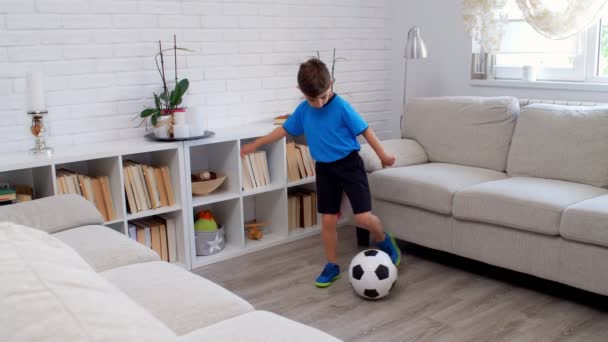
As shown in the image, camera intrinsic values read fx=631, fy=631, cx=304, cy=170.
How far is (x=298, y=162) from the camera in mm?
3904

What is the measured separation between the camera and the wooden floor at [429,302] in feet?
8.53

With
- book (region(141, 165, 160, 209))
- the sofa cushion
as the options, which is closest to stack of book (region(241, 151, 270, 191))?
book (region(141, 165, 160, 209))

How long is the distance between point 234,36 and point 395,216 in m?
1.45

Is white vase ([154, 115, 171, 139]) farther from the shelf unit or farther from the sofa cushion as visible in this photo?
the sofa cushion

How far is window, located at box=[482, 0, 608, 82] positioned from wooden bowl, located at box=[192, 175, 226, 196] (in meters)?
2.02

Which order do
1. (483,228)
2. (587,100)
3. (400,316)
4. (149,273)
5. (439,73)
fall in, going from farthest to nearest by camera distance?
(439,73), (587,100), (483,228), (400,316), (149,273)

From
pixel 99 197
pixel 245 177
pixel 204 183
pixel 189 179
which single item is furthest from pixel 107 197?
pixel 245 177

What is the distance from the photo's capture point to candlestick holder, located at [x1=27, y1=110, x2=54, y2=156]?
9.87ft

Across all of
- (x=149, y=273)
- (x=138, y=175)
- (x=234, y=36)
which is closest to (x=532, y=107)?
(x=234, y=36)

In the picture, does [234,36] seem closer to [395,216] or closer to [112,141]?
[112,141]

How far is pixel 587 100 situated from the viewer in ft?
12.0

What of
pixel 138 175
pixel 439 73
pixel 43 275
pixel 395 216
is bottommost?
pixel 395 216

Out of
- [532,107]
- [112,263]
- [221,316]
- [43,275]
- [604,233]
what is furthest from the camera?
[532,107]

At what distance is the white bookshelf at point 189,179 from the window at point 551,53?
1.57 metres
